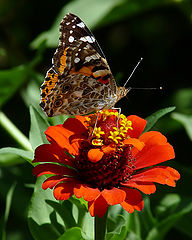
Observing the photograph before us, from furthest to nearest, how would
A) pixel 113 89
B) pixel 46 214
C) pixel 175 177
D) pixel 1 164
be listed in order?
pixel 1 164
pixel 113 89
pixel 46 214
pixel 175 177

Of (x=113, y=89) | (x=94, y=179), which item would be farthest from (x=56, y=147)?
(x=113, y=89)

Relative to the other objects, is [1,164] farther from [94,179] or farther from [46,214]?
[94,179]

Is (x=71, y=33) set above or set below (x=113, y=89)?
above

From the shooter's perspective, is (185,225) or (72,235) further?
(185,225)

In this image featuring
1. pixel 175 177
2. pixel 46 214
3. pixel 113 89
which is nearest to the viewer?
pixel 175 177

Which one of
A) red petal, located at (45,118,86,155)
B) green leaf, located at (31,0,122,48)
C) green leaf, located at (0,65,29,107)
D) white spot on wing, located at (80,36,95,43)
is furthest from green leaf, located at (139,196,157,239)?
green leaf, located at (31,0,122,48)

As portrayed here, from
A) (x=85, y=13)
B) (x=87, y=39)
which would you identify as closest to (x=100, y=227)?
(x=87, y=39)

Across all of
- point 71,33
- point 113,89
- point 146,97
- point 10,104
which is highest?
point 71,33

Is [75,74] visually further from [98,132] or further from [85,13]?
[85,13]

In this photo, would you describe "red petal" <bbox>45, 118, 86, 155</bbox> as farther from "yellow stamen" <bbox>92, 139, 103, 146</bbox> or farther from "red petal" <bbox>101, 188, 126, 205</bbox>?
"red petal" <bbox>101, 188, 126, 205</bbox>
